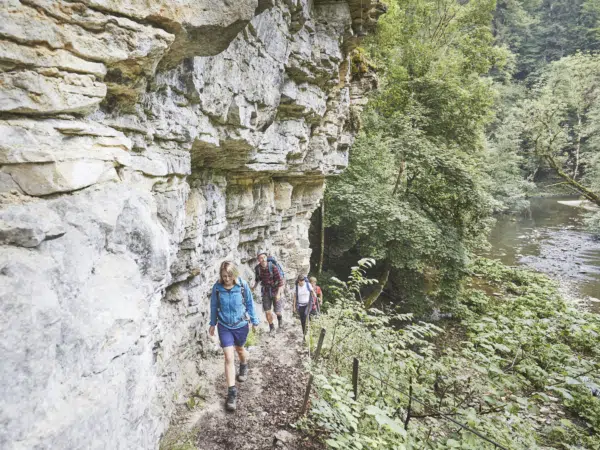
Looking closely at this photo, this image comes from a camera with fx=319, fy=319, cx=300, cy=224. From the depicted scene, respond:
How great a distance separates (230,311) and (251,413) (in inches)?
54.5

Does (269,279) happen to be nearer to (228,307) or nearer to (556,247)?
(228,307)

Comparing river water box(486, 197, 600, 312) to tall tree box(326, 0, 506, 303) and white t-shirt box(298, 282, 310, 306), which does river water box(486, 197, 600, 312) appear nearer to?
tall tree box(326, 0, 506, 303)

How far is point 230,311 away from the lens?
3928mm

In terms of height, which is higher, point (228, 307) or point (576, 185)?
point (576, 185)

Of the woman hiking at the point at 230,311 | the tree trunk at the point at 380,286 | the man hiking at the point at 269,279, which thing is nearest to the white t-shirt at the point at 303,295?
the man hiking at the point at 269,279

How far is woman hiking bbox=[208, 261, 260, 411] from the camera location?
391 cm

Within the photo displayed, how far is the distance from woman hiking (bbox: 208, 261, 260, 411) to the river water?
610 inches

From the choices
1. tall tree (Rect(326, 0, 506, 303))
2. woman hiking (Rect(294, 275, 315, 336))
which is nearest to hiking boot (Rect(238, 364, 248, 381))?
woman hiking (Rect(294, 275, 315, 336))

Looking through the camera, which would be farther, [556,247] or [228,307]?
[556,247]

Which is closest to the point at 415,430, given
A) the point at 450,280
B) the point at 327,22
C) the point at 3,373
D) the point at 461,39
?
the point at 3,373

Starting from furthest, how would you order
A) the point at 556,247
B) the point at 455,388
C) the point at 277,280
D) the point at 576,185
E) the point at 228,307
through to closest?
the point at 556,247 → the point at 576,185 → the point at 277,280 → the point at 228,307 → the point at 455,388

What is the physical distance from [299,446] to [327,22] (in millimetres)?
6817

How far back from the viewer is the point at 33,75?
191 cm

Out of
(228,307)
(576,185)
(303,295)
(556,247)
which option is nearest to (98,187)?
(228,307)
